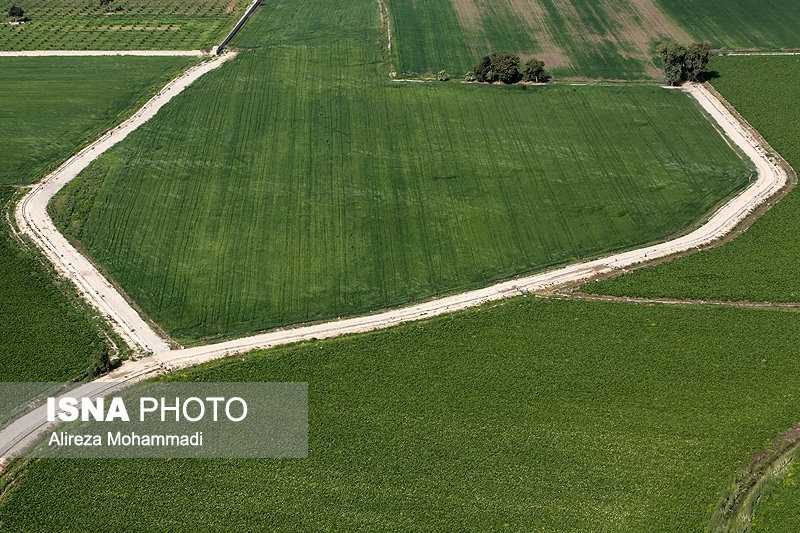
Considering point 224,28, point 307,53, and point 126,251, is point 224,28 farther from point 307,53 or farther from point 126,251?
point 126,251

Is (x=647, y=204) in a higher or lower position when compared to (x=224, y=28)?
lower

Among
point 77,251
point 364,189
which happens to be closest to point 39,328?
point 77,251

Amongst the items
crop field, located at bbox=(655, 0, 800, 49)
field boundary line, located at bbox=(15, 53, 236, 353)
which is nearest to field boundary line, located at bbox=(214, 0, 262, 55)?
field boundary line, located at bbox=(15, 53, 236, 353)

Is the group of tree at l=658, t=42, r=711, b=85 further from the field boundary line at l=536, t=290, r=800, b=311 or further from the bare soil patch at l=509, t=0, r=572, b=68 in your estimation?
the field boundary line at l=536, t=290, r=800, b=311

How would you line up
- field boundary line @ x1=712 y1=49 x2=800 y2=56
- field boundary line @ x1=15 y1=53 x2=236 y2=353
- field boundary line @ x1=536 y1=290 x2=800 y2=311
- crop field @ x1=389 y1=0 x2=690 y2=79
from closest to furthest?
field boundary line @ x1=15 y1=53 x2=236 y2=353
field boundary line @ x1=536 y1=290 x2=800 y2=311
crop field @ x1=389 y1=0 x2=690 y2=79
field boundary line @ x1=712 y1=49 x2=800 y2=56

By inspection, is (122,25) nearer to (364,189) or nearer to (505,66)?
(505,66)

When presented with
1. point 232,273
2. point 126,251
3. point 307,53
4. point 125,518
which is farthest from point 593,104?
point 125,518
